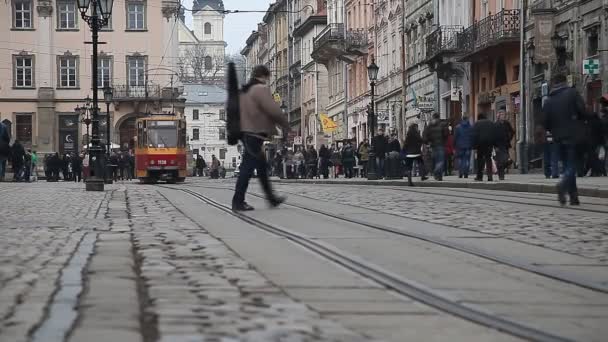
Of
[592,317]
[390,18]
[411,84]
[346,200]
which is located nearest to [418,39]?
[411,84]

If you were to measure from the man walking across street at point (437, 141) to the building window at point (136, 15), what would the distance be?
49.8 metres

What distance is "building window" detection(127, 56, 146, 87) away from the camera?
7700cm

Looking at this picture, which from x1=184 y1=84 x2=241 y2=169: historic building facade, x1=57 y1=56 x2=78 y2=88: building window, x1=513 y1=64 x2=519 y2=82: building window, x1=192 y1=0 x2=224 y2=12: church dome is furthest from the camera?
x1=192 y1=0 x2=224 y2=12: church dome

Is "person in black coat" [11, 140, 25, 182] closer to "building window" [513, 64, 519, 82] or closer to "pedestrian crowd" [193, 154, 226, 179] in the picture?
"building window" [513, 64, 519, 82]

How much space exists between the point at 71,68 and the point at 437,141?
166 feet

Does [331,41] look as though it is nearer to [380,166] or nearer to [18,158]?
[18,158]

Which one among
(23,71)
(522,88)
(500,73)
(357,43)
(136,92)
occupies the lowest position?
(522,88)

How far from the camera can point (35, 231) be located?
11.1 metres

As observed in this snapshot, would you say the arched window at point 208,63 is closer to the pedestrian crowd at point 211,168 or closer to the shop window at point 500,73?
the pedestrian crowd at point 211,168

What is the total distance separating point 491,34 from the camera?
41.4 metres

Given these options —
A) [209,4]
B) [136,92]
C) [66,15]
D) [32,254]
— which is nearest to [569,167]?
[32,254]

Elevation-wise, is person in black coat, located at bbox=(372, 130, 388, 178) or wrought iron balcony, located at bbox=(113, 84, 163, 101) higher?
wrought iron balcony, located at bbox=(113, 84, 163, 101)

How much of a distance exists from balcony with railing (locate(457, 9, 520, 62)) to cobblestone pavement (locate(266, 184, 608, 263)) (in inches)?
886

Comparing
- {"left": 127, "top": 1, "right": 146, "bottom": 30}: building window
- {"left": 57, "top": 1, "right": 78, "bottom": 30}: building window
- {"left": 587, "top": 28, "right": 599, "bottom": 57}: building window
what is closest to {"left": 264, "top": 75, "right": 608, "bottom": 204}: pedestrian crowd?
{"left": 587, "top": 28, "right": 599, "bottom": 57}: building window
